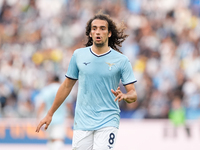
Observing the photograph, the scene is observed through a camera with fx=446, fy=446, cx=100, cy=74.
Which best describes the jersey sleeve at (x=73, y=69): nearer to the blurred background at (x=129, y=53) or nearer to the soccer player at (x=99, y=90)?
the soccer player at (x=99, y=90)

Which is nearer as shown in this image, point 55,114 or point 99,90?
point 99,90

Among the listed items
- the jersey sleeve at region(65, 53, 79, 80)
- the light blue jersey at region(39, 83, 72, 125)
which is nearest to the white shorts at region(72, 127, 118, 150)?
the jersey sleeve at region(65, 53, 79, 80)

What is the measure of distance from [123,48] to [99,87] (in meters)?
11.1

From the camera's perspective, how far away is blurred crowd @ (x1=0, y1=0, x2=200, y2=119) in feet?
46.4

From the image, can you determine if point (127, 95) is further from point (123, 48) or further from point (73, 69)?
point (123, 48)

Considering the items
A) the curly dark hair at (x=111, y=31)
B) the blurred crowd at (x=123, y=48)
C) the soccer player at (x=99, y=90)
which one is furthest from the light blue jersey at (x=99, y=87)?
the blurred crowd at (x=123, y=48)

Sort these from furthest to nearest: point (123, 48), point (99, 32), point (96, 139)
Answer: point (123, 48) < point (99, 32) < point (96, 139)

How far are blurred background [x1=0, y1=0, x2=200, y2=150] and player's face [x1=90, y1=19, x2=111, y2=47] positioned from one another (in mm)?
7523

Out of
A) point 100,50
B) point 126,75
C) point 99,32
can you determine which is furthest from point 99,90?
point 99,32

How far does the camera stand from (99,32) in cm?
565

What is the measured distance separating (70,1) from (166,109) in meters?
8.22

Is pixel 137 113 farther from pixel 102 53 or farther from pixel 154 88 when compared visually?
pixel 102 53

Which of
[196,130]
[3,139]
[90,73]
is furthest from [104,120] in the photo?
[3,139]

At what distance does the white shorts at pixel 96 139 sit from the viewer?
5.48 metres
